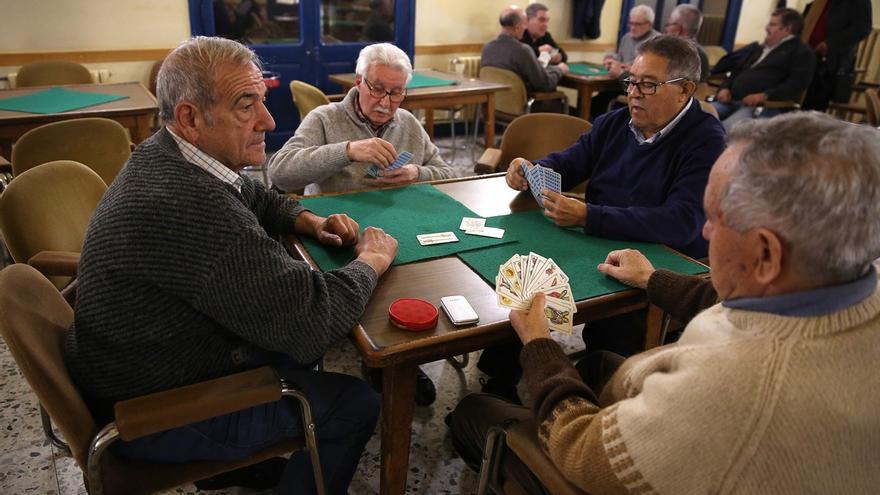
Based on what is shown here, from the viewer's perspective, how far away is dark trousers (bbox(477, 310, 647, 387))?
2045mm

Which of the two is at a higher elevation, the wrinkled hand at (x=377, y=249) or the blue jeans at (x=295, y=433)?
the wrinkled hand at (x=377, y=249)

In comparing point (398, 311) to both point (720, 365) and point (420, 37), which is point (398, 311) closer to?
point (720, 365)

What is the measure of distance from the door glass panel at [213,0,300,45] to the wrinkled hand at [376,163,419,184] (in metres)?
3.62

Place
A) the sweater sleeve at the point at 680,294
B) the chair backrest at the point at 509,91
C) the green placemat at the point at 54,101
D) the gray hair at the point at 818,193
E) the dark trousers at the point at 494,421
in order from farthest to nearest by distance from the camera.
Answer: the chair backrest at the point at 509,91, the green placemat at the point at 54,101, the sweater sleeve at the point at 680,294, the dark trousers at the point at 494,421, the gray hair at the point at 818,193

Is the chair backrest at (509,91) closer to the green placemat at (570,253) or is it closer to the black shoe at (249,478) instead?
the green placemat at (570,253)

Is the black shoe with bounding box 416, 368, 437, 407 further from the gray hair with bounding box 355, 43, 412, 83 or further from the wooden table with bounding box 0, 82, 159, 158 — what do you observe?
the wooden table with bounding box 0, 82, 159, 158

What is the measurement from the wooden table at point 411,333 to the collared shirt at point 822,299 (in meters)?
0.61

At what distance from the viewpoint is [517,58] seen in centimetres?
534

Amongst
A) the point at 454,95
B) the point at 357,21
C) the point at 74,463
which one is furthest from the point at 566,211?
the point at 357,21

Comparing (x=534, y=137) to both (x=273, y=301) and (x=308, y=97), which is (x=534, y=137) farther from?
(x=273, y=301)

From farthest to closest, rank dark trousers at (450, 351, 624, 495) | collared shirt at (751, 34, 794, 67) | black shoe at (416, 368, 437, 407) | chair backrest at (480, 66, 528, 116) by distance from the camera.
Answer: collared shirt at (751, 34, 794, 67), chair backrest at (480, 66, 528, 116), black shoe at (416, 368, 437, 407), dark trousers at (450, 351, 624, 495)

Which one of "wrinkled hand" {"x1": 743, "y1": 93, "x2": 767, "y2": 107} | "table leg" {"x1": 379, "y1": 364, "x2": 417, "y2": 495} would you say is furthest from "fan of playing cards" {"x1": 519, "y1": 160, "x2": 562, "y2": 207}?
"wrinkled hand" {"x1": 743, "y1": 93, "x2": 767, "y2": 107}

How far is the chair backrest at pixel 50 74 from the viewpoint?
4.11 m

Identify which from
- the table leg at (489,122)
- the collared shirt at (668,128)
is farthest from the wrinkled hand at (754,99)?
the collared shirt at (668,128)
